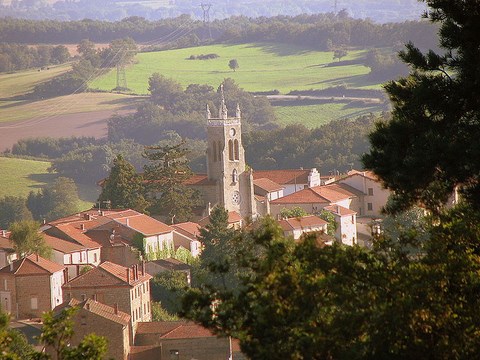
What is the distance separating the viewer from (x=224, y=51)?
6324 inches

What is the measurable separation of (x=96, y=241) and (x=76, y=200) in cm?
3567

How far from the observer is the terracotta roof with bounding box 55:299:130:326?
129ft

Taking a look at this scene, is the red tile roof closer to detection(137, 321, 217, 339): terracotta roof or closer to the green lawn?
detection(137, 321, 217, 339): terracotta roof

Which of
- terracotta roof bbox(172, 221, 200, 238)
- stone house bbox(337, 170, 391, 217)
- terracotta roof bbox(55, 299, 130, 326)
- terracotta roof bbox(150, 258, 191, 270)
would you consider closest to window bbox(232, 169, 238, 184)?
stone house bbox(337, 170, 391, 217)

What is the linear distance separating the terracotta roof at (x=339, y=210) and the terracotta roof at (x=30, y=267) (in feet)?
56.9

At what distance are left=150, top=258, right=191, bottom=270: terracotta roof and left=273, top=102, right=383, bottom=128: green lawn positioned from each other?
68087mm

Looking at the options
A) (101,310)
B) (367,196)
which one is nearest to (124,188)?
(367,196)

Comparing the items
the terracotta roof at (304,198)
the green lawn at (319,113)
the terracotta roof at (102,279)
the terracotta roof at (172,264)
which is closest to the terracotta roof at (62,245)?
the terracotta roof at (172,264)

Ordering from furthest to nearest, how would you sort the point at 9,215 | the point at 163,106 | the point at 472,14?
1. the point at 163,106
2. the point at 9,215
3. the point at 472,14

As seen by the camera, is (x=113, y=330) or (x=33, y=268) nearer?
(x=113, y=330)

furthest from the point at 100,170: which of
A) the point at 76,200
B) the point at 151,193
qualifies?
the point at 151,193

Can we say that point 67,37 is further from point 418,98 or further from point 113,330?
point 418,98

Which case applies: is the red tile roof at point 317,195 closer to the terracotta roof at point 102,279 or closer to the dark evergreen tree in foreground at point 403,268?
the terracotta roof at point 102,279

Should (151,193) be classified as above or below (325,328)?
below
